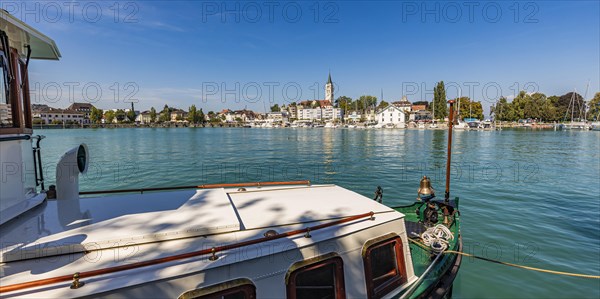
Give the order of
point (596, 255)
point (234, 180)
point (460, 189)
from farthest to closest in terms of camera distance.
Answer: point (234, 180)
point (460, 189)
point (596, 255)

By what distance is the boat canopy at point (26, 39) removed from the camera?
4.53 m

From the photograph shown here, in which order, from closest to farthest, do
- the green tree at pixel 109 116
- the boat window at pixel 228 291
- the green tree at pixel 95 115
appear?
the boat window at pixel 228 291, the green tree at pixel 95 115, the green tree at pixel 109 116

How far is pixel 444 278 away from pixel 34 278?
7613mm

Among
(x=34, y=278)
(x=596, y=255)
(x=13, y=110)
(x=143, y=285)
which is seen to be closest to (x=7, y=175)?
(x=13, y=110)

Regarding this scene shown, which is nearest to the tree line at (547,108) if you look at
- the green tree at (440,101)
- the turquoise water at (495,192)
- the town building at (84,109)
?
the green tree at (440,101)

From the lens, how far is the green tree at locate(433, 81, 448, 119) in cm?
13638

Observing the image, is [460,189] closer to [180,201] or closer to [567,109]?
[180,201]

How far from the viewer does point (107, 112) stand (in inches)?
7101

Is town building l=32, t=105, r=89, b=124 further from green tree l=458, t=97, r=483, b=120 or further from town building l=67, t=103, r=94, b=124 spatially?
green tree l=458, t=97, r=483, b=120

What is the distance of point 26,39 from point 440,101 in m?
159

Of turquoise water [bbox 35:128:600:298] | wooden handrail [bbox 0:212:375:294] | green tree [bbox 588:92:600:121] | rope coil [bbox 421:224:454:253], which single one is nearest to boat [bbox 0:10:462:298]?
wooden handrail [bbox 0:212:375:294]

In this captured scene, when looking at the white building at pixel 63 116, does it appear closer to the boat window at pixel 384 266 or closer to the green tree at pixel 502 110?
the boat window at pixel 384 266

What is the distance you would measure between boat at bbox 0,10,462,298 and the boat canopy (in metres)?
0.02

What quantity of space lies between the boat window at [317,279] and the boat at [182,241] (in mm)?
16
